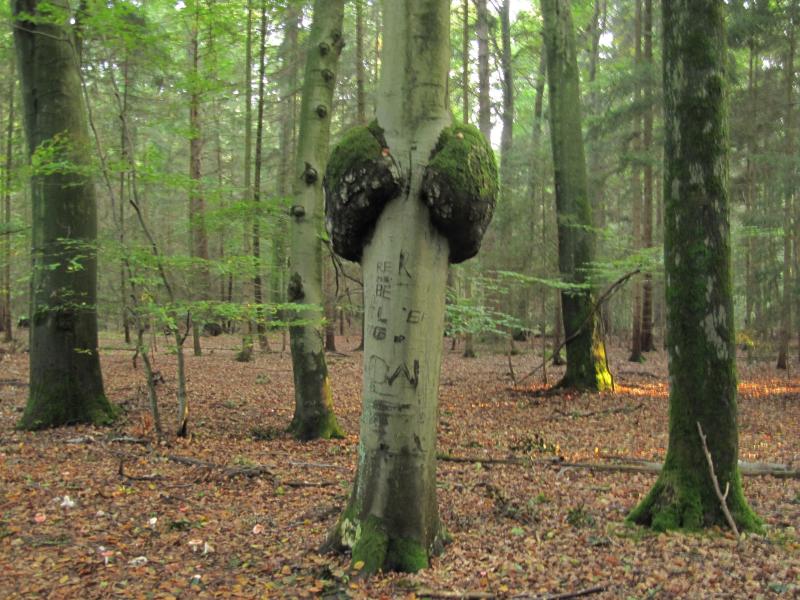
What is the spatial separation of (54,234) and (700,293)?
7.97 m

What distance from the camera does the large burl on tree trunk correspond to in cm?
352

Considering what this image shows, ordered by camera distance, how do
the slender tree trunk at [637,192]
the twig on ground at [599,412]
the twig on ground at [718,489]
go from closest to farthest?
the twig on ground at [718,489] < the twig on ground at [599,412] < the slender tree trunk at [637,192]

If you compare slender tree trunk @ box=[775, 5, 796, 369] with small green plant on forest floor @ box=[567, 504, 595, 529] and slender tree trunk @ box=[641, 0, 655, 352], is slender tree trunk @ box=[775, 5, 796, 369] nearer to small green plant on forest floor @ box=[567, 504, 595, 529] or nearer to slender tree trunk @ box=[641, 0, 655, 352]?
slender tree trunk @ box=[641, 0, 655, 352]

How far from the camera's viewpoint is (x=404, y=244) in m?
3.54

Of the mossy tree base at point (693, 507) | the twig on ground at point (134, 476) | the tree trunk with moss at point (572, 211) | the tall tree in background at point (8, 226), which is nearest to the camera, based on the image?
the mossy tree base at point (693, 507)

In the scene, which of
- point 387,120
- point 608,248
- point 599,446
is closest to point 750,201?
point 608,248

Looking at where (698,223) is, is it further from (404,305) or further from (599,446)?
(599,446)

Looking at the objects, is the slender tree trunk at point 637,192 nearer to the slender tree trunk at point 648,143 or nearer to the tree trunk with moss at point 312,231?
the slender tree trunk at point 648,143

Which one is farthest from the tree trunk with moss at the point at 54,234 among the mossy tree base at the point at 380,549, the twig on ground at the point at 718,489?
the twig on ground at the point at 718,489

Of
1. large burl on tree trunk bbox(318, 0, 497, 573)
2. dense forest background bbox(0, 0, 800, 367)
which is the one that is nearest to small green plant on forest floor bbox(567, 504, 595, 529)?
large burl on tree trunk bbox(318, 0, 497, 573)

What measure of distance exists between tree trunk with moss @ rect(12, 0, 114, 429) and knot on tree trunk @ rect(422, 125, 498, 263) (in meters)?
6.14

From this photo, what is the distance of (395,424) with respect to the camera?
11.6 feet

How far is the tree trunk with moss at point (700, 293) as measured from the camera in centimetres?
420

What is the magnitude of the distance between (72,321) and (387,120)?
6.57 m
